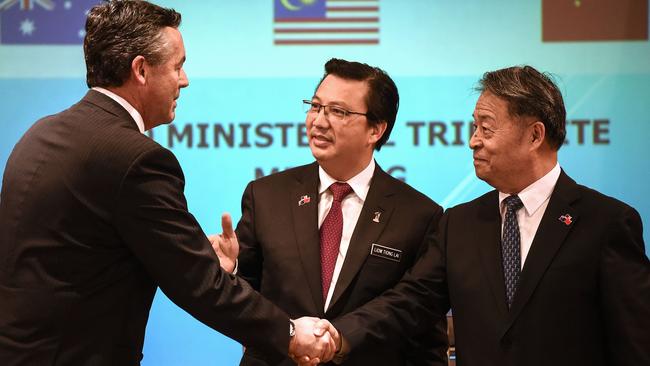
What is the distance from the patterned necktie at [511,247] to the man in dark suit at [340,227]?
43cm

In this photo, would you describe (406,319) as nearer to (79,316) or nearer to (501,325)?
(501,325)

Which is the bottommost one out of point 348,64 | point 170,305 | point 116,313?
point 170,305

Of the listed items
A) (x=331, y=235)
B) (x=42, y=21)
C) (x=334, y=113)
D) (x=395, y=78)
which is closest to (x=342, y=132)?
(x=334, y=113)

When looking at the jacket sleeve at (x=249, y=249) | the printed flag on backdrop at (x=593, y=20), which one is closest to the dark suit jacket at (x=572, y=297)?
the jacket sleeve at (x=249, y=249)

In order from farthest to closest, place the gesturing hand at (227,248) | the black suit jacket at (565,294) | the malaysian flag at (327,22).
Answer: the malaysian flag at (327,22) < the gesturing hand at (227,248) < the black suit jacket at (565,294)

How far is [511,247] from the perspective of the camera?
313cm

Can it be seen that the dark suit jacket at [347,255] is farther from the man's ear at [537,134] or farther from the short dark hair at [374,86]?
the man's ear at [537,134]

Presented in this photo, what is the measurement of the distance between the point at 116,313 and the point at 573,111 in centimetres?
315

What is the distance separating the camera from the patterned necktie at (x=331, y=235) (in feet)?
11.5

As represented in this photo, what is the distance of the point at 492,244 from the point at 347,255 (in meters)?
0.57

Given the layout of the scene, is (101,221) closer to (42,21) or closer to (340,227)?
(340,227)

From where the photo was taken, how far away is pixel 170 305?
508cm

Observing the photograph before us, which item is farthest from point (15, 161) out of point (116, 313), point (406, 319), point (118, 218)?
point (406, 319)

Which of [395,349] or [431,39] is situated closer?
[395,349]
